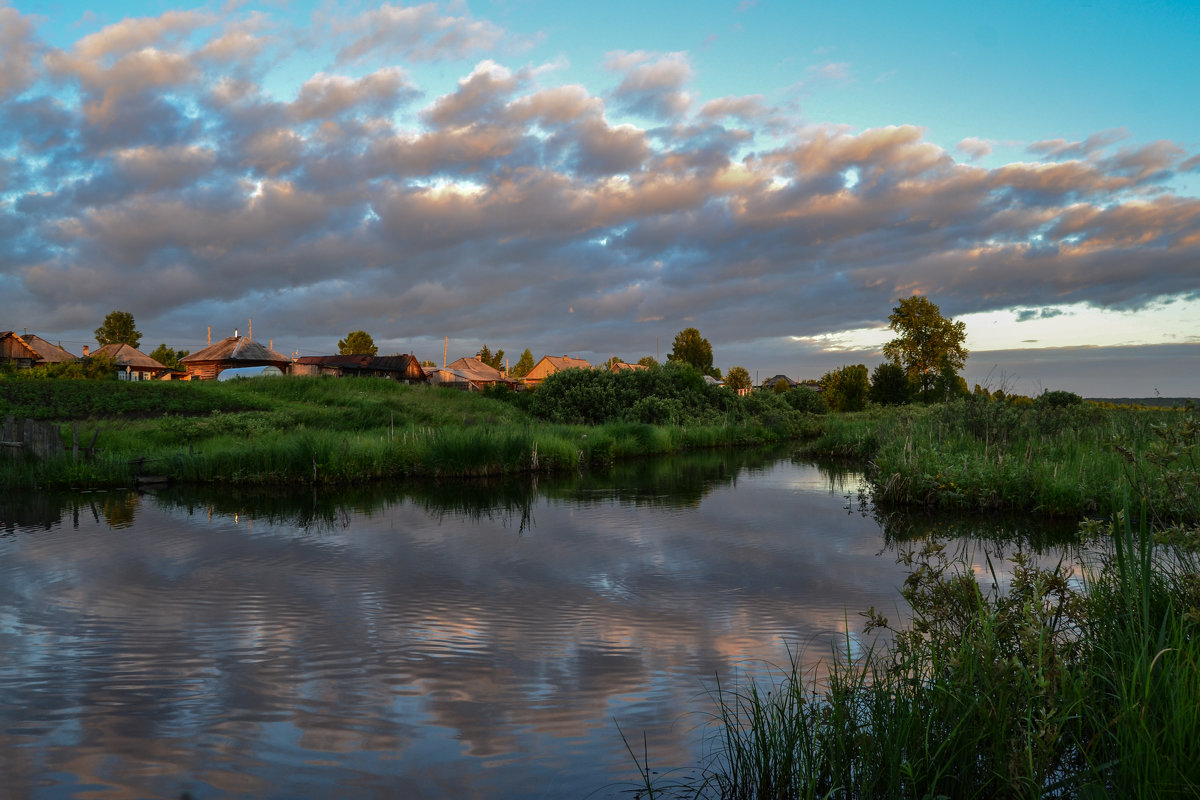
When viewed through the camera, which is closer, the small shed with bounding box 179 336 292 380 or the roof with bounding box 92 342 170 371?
the roof with bounding box 92 342 170 371

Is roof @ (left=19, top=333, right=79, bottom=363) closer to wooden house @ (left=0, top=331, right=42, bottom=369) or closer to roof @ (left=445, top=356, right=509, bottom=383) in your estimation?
wooden house @ (left=0, top=331, right=42, bottom=369)

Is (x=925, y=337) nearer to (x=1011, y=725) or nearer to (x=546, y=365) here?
(x=546, y=365)

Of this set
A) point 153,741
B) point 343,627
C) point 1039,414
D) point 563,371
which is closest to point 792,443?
point 563,371

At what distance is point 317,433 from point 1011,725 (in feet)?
63.0

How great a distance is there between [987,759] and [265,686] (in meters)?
4.62

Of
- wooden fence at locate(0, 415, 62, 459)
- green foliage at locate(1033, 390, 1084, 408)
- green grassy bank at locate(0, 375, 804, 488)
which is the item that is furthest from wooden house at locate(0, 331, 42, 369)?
green foliage at locate(1033, 390, 1084, 408)

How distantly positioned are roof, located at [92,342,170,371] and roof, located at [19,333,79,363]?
232 centimetres

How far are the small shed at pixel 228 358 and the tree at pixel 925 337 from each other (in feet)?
181

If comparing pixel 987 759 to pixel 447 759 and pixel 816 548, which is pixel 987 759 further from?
pixel 816 548

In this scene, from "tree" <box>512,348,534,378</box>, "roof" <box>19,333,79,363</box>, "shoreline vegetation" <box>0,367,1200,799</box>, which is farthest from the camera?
"tree" <box>512,348,534,378</box>

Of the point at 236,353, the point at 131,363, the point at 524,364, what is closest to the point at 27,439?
the point at 236,353

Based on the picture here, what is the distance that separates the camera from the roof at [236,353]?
6188cm

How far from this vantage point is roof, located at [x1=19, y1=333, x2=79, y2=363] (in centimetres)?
5634

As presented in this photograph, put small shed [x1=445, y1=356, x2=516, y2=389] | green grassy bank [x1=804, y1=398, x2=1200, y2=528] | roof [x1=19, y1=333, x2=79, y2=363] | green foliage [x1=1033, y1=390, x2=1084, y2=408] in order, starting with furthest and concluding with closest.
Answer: small shed [x1=445, y1=356, x2=516, y2=389]
roof [x1=19, y1=333, x2=79, y2=363]
green foliage [x1=1033, y1=390, x2=1084, y2=408]
green grassy bank [x1=804, y1=398, x2=1200, y2=528]
